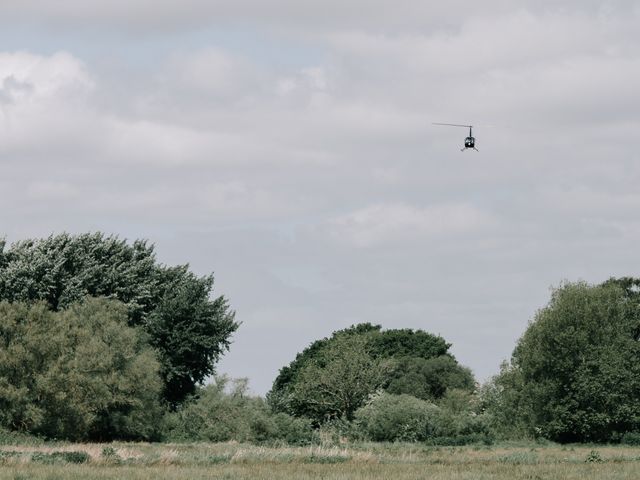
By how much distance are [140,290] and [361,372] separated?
21.0 meters

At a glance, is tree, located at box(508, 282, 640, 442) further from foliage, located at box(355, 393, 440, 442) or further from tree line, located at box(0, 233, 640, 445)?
foliage, located at box(355, 393, 440, 442)

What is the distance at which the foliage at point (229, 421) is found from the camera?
8694 centimetres

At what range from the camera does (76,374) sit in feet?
251

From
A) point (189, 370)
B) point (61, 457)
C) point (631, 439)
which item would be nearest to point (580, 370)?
point (631, 439)

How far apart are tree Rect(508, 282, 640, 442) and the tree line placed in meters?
0.10

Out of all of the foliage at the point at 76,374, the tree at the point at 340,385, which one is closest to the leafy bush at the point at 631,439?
the tree at the point at 340,385

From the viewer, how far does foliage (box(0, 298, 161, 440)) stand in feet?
243

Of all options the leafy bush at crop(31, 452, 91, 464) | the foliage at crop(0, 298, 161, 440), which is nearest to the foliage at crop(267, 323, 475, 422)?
the foliage at crop(0, 298, 161, 440)

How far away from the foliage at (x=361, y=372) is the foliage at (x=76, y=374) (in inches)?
829

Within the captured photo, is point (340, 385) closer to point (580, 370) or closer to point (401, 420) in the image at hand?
point (401, 420)

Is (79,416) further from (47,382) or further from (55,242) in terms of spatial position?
(55,242)

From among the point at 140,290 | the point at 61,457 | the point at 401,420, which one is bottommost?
the point at 61,457

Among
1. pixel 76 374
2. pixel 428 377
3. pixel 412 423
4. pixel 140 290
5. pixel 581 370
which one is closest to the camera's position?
pixel 76 374

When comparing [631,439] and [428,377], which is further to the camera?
[428,377]
